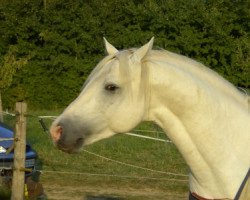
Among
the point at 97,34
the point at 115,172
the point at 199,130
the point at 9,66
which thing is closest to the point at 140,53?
the point at 199,130

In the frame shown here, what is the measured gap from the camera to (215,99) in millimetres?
2574

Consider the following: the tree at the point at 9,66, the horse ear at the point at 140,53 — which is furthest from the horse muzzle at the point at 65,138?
the tree at the point at 9,66

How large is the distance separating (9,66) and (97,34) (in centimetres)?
355

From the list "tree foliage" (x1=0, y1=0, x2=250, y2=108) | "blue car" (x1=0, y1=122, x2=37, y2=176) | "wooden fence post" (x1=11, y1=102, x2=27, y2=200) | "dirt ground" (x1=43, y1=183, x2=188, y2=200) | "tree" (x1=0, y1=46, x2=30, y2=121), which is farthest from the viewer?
"tree foliage" (x1=0, y1=0, x2=250, y2=108)

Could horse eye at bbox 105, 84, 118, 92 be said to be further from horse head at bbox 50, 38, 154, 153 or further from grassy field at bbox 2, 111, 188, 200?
grassy field at bbox 2, 111, 188, 200

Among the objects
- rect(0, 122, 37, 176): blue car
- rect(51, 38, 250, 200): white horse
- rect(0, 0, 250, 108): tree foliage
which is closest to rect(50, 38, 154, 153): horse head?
rect(51, 38, 250, 200): white horse

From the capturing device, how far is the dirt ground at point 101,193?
719cm

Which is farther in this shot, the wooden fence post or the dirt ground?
the dirt ground

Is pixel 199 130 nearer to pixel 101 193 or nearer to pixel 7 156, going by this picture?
pixel 7 156

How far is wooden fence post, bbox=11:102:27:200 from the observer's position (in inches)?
194

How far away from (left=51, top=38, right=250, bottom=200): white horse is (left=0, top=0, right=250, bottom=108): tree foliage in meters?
18.5

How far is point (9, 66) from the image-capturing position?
65.9ft

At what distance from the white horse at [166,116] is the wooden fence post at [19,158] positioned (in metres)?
2.50

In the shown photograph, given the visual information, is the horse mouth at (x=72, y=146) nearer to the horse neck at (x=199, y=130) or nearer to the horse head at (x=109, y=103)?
the horse head at (x=109, y=103)
